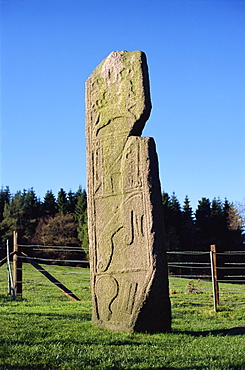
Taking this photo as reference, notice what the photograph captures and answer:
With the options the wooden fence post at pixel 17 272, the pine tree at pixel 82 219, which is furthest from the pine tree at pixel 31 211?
the wooden fence post at pixel 17 272

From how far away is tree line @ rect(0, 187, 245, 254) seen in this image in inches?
1564

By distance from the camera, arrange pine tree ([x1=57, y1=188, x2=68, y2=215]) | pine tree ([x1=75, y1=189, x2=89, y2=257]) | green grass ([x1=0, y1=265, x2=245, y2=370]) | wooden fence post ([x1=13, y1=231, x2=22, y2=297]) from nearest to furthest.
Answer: green grass ([x1=0, y1=265, x2=245, y2=370]), wooden fence post ([x1=13, y1=231, x2=22, y2=297]), pine tree ([x1=75, y1=189, x2=89, y2=257]), pine tree ([x1=57, y1=188, x2=68, y2=215])

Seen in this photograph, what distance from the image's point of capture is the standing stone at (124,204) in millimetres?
7277

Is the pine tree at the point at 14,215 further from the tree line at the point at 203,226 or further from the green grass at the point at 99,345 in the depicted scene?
the green grass at the point at 99,345

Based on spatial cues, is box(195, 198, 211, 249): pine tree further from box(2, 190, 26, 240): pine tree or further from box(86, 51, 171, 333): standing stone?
box(86, 51, 171, 333): standing stone

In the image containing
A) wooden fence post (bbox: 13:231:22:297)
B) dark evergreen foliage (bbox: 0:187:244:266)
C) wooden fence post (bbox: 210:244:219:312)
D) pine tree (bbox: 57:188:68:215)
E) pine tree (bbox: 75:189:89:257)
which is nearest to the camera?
wooden fence post (bbox: 13:231:22:297)

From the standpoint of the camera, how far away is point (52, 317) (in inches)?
349

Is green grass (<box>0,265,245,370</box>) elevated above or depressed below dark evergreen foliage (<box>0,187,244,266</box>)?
Result: below

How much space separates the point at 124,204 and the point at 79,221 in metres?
32.7

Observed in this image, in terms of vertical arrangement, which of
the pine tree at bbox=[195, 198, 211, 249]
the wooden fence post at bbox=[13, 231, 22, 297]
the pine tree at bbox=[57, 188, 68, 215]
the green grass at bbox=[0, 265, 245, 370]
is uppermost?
the pine tree at bbox=[57, 188, 68, 215]

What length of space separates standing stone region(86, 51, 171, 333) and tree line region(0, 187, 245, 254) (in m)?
29.1

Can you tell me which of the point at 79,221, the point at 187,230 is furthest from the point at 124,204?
the point at 187,230

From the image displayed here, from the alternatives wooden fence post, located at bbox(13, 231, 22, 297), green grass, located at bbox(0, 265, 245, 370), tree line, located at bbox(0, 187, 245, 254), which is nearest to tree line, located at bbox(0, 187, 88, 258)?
tree line, located at bbox(0, 187, 245, 254)

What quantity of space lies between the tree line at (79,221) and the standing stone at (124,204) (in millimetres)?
29140
